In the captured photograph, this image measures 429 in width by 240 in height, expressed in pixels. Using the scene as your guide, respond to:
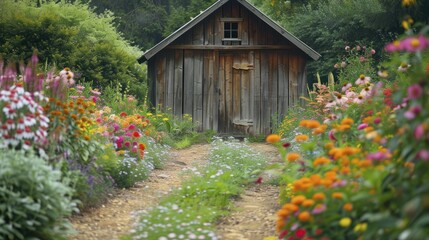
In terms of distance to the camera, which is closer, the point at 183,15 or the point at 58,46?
the point at 58,46

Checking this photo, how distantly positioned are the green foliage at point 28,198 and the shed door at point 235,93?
11.0 m

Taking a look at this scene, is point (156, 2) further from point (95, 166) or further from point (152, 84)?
point (95, 166)

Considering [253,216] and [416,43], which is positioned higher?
[416,43]

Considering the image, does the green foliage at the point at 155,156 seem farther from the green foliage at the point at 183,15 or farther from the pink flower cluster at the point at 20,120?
the green foliage at the point at 183,15

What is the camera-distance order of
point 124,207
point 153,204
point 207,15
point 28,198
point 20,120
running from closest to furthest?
1. point 28,198
2. point 20,120
3. point 124,207
4. point 153,204
5. point 207,15

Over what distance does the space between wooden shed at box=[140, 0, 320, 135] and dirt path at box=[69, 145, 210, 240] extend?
17.7 feet

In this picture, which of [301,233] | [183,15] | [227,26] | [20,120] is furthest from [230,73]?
[183,15]

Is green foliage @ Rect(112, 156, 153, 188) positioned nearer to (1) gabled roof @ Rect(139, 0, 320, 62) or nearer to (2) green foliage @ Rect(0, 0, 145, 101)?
(2) green foliage @ Rect(0, 0, 145, 101)

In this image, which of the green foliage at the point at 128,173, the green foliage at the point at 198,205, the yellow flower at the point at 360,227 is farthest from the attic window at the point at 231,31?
the yellow flower at the point at 360,227

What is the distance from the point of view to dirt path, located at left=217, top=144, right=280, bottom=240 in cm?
632

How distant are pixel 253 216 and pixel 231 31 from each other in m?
9.64

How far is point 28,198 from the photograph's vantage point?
4.96 metres

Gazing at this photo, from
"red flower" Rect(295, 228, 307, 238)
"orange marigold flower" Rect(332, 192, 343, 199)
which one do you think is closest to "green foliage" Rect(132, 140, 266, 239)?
"red flower" Rect(295, 228, 307, 238)

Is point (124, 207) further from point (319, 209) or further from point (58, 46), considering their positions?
point (58, 46)
